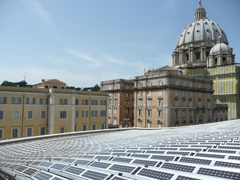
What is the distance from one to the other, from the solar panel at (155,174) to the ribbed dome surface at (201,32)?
10887 centimetres

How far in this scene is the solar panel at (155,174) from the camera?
6859 mm

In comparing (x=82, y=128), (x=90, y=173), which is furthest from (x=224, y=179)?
(x=82, y=128)

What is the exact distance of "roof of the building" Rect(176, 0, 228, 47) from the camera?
103969 millimetres

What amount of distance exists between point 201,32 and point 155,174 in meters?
113

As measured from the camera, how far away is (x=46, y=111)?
41.9 meters

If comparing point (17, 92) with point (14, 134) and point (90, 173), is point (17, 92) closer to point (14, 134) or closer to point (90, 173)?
point (14, 134)

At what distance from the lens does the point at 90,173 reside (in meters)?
8.46

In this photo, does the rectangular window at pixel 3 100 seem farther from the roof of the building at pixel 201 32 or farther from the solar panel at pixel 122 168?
the roof of the building at pixel 201 32

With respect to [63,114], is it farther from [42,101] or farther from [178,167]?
[178,167]

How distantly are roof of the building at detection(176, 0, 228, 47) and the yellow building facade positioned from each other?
79.3 meters

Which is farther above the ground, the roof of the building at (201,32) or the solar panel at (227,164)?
the roof of the building at (201,32)

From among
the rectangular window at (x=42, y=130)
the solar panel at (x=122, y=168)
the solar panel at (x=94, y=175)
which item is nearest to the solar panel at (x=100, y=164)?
the solar panel at (x=122, y=168)

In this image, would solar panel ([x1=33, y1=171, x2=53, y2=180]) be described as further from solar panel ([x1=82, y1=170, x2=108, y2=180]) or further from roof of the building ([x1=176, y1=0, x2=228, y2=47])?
roof of the building ([x1=176, y1=0, x2=228, y2=47])

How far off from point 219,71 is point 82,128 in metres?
67.2
